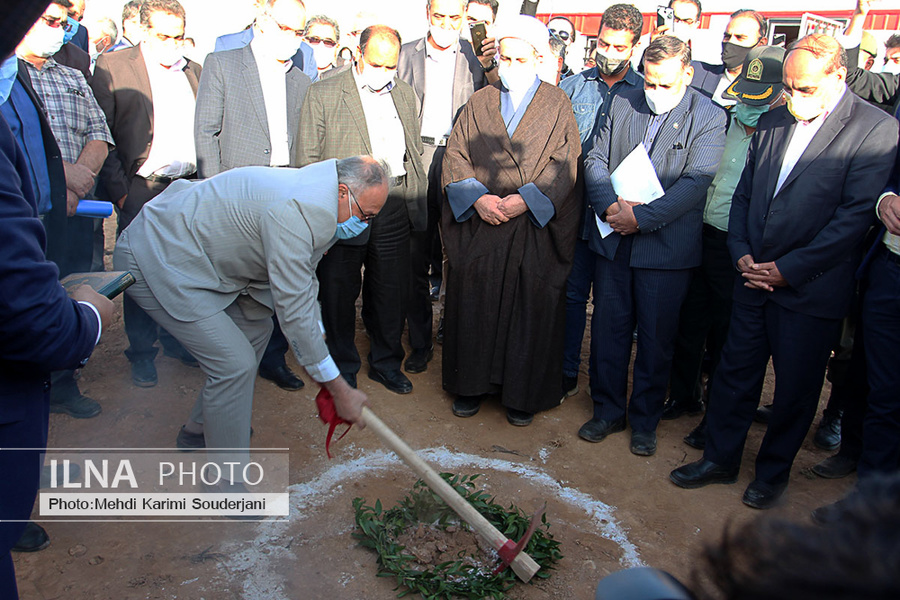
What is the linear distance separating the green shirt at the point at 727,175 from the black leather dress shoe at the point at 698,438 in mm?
1263

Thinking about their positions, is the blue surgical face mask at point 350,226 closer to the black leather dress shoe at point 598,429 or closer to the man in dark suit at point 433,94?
the man in dark suit at point 433,94

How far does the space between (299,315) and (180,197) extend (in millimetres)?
874

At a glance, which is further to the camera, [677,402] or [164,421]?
[677,402]

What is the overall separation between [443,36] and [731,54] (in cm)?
208

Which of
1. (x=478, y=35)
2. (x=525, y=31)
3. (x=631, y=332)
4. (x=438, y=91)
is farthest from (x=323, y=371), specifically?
(x=478, y=35)

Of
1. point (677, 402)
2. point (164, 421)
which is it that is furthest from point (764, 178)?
point (164, 421)

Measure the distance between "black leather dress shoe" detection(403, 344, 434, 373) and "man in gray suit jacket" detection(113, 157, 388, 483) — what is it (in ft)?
6.25

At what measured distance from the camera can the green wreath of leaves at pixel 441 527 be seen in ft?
9.61

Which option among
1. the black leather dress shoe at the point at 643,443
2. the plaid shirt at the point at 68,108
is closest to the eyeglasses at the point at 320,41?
the plaid shirt at the point at 68,108

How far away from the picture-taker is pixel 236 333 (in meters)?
3.32

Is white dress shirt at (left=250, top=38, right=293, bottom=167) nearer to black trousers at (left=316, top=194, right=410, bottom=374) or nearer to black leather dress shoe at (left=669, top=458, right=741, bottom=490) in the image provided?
black trousers at (left=316, top=194, right=410, bottom=374)

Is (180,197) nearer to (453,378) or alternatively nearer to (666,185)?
(453,378)

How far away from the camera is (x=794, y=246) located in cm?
349

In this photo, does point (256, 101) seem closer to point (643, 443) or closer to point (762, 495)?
point (643, 443)
